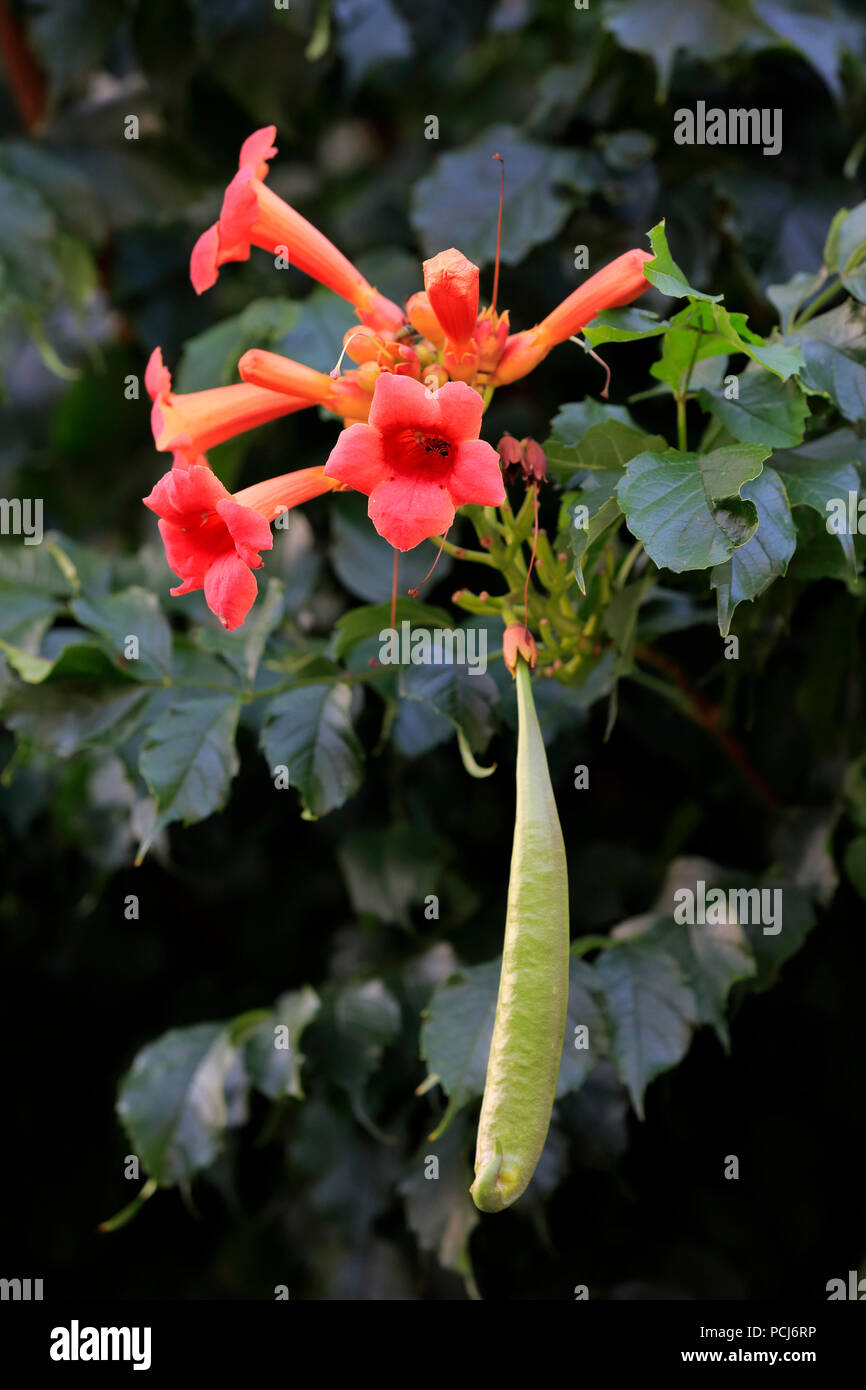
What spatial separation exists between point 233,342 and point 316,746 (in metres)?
1.07

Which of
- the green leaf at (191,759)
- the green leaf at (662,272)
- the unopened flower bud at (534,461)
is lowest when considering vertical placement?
the green leaf at (191,759)

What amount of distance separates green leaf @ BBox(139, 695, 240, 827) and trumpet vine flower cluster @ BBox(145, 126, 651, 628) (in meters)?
0.40

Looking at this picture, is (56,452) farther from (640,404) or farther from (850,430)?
(850,430)

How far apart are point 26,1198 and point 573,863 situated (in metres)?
1.70

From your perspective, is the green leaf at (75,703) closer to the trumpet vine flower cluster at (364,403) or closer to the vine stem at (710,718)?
the trumpet vine flower cluster at (364,403)

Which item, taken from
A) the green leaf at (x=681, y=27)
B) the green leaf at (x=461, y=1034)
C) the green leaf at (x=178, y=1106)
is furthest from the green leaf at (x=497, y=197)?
the green leaf at (x=178, y=1106)

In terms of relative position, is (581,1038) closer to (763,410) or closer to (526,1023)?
(526,1023)

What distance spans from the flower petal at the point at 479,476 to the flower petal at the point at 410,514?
0.07ft

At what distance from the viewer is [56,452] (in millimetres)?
3061

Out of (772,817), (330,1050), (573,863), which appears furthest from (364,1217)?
(772,817)

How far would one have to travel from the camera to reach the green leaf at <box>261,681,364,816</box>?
150 centimetres

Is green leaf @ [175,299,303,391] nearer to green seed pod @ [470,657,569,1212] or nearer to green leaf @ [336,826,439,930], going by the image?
green leaf @ [336,826,439,930]

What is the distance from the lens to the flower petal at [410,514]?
3.48ft

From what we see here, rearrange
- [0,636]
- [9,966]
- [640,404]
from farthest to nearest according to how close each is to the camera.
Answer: [9,966]
[640,404]
[0,636]
